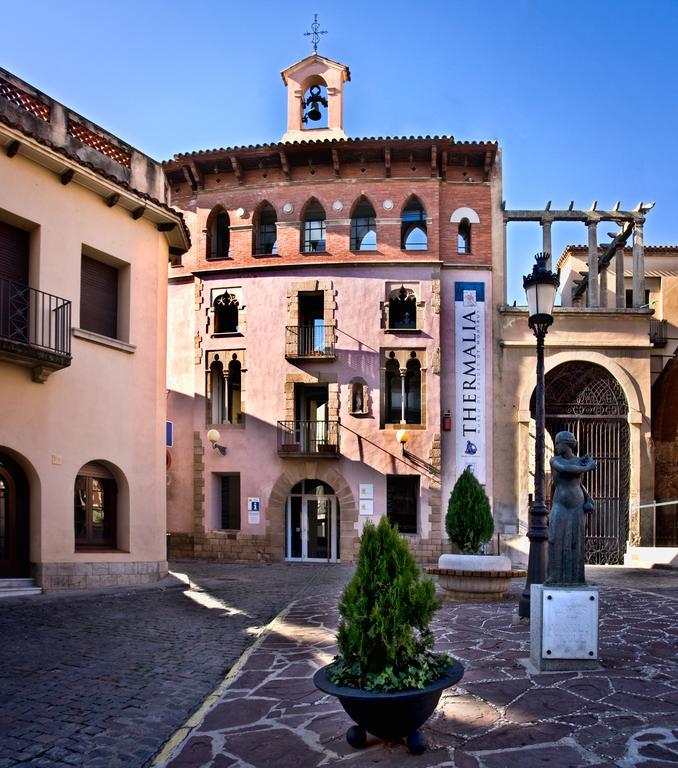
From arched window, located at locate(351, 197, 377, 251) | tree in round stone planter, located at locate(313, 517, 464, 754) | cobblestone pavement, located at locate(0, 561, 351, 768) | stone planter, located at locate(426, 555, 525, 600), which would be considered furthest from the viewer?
arched window, located at locate(351, 197, 377, 251)

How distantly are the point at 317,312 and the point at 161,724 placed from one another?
60.6ft

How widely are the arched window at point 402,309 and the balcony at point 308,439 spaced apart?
11.7ft

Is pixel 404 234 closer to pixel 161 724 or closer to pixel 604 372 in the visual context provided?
pixel 604 372

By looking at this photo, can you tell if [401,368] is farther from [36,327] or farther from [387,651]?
[387,651]

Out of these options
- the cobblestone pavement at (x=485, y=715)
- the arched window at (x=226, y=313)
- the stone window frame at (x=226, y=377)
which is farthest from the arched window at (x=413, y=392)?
the cobblestone pavement at (x=485, y=715)

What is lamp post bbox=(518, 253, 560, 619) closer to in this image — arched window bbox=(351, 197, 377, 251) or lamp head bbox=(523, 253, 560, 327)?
lamp head bbox=(523, 253, 560, 327)

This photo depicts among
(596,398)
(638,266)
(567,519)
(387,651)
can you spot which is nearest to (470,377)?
(596,398)

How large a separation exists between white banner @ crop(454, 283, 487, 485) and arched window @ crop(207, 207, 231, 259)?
7.48 m

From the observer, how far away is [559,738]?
203 inches

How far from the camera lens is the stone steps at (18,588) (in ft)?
38.2

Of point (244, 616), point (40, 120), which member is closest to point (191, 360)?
point (40, 120)

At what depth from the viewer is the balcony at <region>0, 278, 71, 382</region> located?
11.9 metres

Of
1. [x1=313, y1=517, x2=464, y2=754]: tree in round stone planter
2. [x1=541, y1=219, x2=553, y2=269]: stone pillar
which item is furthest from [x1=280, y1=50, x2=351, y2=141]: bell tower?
[x1=313, y1=517, x2=464, y2=754]: tree in round stone planter

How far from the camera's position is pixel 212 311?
23.5m
